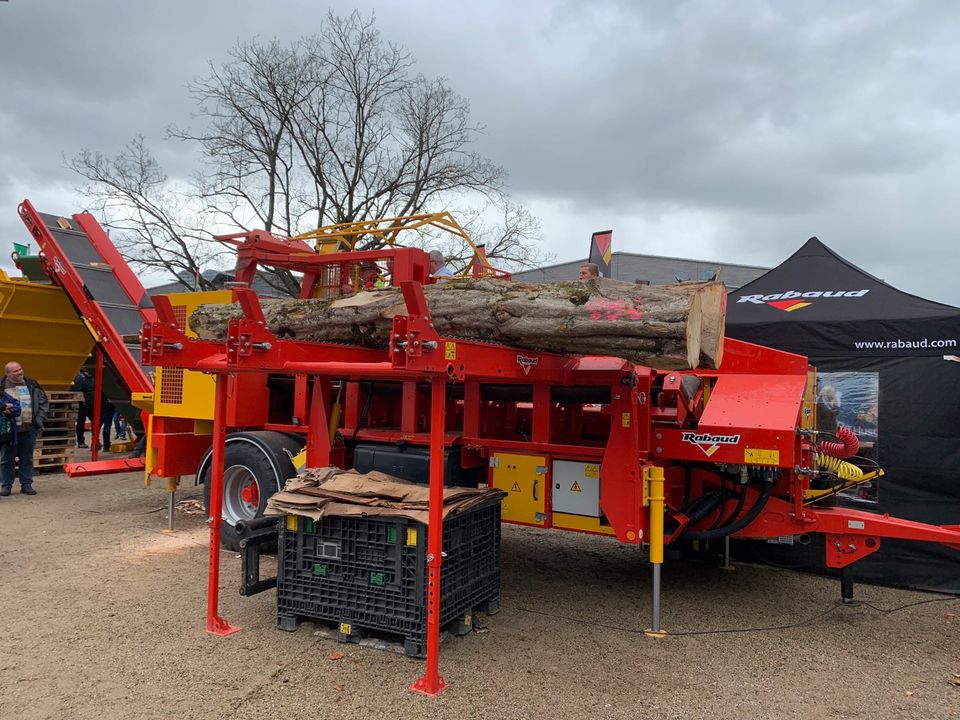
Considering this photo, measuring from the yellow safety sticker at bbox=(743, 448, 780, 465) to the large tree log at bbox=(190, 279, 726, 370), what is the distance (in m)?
1.13

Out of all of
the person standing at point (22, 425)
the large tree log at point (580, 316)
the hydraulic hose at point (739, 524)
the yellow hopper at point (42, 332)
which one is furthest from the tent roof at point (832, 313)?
the yellow hopper at point (42, 332)

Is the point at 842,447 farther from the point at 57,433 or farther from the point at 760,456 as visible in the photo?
the point at 57,433

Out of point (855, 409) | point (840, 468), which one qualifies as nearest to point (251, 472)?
point (840, 468)

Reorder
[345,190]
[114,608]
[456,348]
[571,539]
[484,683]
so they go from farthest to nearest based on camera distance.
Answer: [345,190], [571,539], [114,608], [484,683], [456,348]

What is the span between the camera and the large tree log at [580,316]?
3.64 meters

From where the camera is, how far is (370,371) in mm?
3709

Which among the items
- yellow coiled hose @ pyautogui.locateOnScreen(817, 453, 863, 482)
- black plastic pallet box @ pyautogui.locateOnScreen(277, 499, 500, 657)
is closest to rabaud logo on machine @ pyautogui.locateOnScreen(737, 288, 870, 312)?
yellow coiled hose @ pyautogui.locateOnScreen(817, 453, 863, 482)

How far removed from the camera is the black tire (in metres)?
6.12

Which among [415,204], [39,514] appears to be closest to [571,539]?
[39,514]

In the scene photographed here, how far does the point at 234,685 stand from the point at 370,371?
183 centimetres

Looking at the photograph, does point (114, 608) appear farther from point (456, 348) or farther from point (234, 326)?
point (456, 348)

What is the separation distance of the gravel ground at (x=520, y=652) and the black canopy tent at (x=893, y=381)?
0.93ft

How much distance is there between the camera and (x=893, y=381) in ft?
19.6

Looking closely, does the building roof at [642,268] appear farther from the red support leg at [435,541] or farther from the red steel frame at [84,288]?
the red support leg at [435,541]
